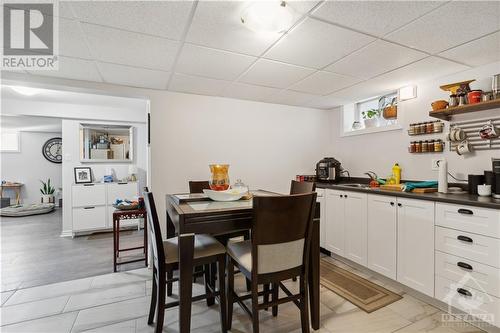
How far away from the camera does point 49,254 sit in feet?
10.8

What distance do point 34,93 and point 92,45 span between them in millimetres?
2724

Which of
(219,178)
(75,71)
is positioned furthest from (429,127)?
(75,71)

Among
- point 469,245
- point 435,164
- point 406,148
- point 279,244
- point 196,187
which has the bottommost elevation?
point 469,245

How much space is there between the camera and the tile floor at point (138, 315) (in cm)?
176

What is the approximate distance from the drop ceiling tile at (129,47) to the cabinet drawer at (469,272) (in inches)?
108

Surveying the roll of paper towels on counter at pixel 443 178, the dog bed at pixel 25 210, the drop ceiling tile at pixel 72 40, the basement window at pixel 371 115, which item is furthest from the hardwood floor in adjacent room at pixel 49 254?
the basement window at pixel 371 115

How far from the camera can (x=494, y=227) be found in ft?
5.39

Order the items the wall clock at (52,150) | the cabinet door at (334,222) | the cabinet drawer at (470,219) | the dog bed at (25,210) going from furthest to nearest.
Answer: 1. the wall clock at (52,150)
2. the dog bed at (25,210)
3. the cabinet door at (334,222)
4. the cabinet drawer at (470,219)

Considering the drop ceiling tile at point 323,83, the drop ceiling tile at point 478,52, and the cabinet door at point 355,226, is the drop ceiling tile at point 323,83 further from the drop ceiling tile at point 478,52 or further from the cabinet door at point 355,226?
the cabinet door at point 355,226

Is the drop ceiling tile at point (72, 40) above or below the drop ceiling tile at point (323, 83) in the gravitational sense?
below

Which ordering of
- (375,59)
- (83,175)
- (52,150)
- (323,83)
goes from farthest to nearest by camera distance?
(52,150)
(83,175)
(323,83)
(375,59)

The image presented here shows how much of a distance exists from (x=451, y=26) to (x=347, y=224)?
2081 mm

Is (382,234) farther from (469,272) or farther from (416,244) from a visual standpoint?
(469,272)

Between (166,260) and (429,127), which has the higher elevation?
(429,127)
